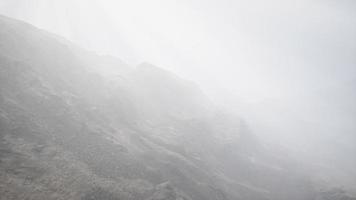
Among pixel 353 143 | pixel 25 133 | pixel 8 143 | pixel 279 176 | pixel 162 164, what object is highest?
pixel 353 143

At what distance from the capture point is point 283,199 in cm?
5922

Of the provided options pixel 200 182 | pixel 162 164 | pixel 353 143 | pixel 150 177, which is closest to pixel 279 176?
pixel 200 182

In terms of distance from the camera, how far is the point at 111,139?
3975 centimetres

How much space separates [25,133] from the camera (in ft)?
104

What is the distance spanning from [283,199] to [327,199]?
1013 centimetres

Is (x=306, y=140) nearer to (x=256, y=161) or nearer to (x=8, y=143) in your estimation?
(x=256, y=161)

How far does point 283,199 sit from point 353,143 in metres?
190

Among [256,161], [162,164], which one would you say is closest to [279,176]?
[256,161]

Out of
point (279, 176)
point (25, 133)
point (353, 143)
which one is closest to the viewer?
point (25, 133)

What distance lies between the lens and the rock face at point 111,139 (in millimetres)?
28234

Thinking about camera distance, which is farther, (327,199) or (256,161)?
(256,161)

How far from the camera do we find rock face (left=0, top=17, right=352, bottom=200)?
1112 inches

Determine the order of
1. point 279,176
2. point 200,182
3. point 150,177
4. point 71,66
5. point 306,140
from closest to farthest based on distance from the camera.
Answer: point 150,177 < point 200,182 < point 71,66 < point 279,176 < point 306,140

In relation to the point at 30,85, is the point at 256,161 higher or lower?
higher
